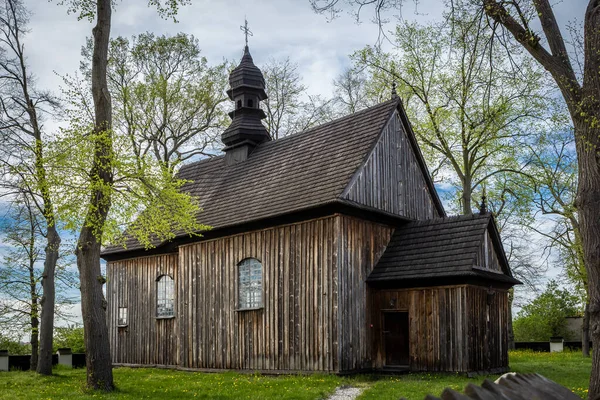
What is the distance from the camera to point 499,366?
59.6 ft

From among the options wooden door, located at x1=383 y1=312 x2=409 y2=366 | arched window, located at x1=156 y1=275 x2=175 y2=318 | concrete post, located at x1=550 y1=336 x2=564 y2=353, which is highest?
arched window, located at x1=156 y1=275 x2=175 y2=318

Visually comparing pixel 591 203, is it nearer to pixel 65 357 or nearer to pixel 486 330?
pixel 486 330

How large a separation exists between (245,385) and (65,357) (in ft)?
38.1

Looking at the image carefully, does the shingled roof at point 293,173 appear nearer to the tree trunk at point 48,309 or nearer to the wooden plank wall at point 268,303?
the wooden plank wall at point 268,303

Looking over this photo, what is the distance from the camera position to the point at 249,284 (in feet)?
63.7

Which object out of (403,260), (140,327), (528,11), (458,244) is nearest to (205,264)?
(140,327)

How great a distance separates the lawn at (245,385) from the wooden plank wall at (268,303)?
72 cm

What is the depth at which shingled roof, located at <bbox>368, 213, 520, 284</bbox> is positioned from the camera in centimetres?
1697

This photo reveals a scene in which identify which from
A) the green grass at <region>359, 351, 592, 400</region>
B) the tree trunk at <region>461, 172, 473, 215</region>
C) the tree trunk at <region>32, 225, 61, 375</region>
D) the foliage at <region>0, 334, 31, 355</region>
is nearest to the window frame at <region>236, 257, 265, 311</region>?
the green grass at <region>359, 351, 592, 400</region>

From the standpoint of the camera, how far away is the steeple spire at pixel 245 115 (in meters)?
24.0

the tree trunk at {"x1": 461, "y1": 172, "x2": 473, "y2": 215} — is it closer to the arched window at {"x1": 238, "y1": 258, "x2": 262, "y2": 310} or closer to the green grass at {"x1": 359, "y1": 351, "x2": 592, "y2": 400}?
the green grass at {"x1": 359, "y1": 351, "x2": 592, "y2": 400}

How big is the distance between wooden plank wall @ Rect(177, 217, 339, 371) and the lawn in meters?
0.72

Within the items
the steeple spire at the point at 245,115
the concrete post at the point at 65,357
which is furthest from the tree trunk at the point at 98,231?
the concrete post at the point at 65,357

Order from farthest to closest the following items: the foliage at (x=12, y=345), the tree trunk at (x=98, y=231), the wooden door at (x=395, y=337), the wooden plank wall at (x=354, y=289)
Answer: the foliage at (x=12, y=345) < the wooden door at (x=395, y=337) < the wooden plank wall at (x=354, y=289) < the tree trunk at (x=98, y=231)
